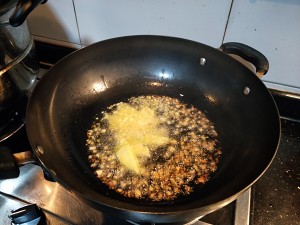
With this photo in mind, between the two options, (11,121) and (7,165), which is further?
(11,121)

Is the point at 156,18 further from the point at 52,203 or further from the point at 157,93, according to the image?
the point at 52,203

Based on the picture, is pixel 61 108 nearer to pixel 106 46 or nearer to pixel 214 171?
pixel 106 46

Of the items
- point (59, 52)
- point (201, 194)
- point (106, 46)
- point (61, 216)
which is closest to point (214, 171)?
point (201, 194)

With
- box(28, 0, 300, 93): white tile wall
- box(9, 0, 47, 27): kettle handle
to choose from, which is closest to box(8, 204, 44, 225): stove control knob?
box(9, 0, 47, 27): kettle handle

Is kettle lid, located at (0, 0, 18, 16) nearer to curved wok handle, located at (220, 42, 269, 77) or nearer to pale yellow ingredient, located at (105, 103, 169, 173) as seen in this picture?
pale yellow ingredient, located at (105, 103, 169, 173)

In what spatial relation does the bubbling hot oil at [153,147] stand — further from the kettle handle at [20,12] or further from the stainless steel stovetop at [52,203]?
the kettle handle at [20,12]

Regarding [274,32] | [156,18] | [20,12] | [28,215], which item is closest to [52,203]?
[28,215]
